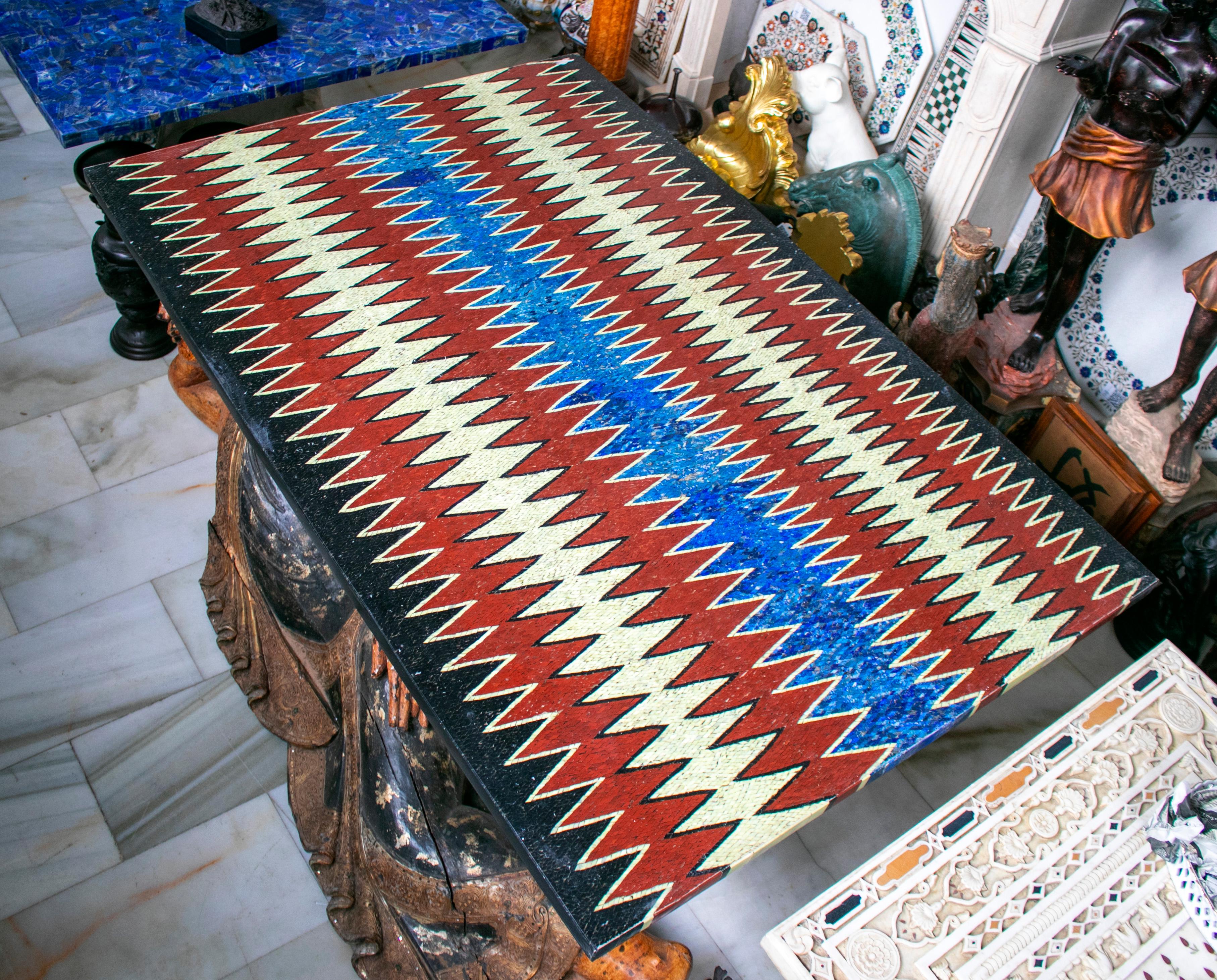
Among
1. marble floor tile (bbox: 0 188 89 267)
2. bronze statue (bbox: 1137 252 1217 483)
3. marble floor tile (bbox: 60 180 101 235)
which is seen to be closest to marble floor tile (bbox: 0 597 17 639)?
marble floor tile (bbox: 0 188 89 267)

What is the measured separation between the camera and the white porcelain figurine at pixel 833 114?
2.79 metres

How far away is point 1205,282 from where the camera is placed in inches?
75.7

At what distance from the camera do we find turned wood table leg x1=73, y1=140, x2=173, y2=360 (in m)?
2.64

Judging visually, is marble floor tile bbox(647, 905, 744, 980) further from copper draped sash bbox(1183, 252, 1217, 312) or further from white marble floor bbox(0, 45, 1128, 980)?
copper draped sash bbox(1183, 252, 1217, 312)

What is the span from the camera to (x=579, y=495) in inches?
67.6

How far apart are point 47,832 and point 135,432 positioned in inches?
45.6

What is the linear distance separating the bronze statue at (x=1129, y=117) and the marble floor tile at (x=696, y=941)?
165 cm

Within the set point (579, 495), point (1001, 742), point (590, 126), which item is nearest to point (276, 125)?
point (590, 126)

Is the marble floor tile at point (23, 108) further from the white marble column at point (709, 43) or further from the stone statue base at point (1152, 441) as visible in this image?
the stone statue base at point (1152, 441)

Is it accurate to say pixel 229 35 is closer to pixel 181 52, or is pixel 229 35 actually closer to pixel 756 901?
pixel 181 52

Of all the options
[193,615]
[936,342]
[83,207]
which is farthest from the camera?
[83,207]

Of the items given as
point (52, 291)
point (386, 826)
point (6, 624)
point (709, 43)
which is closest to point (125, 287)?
point (52, 291)

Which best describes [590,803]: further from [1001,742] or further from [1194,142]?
[1194,142]

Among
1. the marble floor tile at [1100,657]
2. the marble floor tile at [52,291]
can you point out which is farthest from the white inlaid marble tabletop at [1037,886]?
the marble floor tile at [52,291]
